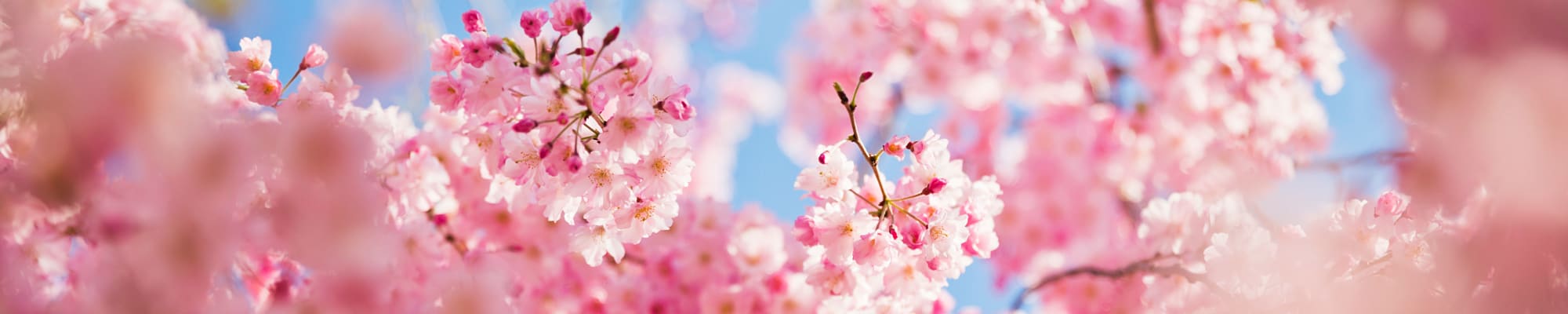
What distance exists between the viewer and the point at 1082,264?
2859mm

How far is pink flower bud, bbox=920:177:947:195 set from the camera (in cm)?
106

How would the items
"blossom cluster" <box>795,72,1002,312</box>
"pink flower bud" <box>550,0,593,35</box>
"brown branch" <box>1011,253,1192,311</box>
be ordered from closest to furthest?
1. "pink flower bud" <box>550,0,593,35</box>
2. "blossom cluster" <box>795,72,1002,312</box>
3. "brown branch" <box>1011,253,1192,311</box>

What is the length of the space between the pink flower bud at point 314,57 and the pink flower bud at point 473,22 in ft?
0.81

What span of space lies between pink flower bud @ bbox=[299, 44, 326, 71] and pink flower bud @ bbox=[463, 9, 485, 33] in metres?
0.25

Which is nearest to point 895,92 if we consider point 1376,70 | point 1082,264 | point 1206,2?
point 1082,264

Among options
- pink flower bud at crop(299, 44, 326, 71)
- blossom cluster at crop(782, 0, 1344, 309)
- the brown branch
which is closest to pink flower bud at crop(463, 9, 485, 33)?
pink flower bud at crop(299, 44, 326, 71)

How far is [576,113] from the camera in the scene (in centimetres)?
96

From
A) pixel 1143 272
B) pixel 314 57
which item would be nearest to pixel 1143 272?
Result: pixel 1143 272

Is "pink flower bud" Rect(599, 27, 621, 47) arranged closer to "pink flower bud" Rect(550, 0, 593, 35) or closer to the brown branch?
"pink flower bud" Rect(550, 0, 593, 35)

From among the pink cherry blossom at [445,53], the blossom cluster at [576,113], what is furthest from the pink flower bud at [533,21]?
the pink cherry blossom at [445,53]

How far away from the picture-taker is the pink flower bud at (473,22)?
38.7 inches

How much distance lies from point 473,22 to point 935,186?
57cm

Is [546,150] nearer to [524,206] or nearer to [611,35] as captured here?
[611,35]

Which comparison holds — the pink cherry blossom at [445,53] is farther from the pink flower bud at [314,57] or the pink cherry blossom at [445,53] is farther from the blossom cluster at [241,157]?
the pink flower bud at [314,57]
